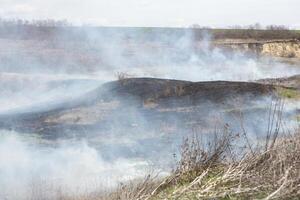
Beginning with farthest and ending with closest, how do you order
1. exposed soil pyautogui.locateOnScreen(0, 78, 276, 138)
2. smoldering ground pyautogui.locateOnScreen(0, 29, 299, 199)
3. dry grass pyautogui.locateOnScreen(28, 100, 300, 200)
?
exposed soil pyautogui.locateOnScreen(0, 78, 276, 138), smoldering ground pyautogui.locateOnScreen(0, 29, 299, 199), dry grass pyautogui.locateOnScreen(28, 100, 300, 200)

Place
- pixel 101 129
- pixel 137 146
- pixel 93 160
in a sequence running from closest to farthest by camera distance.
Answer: pixel 93 160 → pixel 137 146 → pixel 101 129

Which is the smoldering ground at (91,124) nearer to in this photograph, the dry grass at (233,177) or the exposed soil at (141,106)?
the exposed soil at (141,106)

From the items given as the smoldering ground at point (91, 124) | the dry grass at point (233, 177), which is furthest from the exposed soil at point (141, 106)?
the dry grass at point (233, 177)

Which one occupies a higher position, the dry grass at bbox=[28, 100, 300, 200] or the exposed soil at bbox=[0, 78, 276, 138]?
the exposed soil at bbox=[0, 78, 276, 138]

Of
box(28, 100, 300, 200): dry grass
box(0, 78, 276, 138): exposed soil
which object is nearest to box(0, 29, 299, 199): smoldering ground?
box(0, 78, 276, 138): exposed soil

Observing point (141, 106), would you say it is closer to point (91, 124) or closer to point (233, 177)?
point (91, 124)

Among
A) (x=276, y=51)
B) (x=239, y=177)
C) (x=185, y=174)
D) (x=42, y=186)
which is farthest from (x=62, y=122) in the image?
(x=276, y=51)

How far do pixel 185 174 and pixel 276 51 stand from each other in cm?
4325

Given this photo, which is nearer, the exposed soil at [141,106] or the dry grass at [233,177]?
the dry grass at [233,177]

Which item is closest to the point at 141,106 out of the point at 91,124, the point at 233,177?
the point at 91,124

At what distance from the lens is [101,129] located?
15109mm

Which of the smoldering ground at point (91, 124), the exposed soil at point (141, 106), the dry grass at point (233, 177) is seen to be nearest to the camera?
the dry grass at point (233, 177)

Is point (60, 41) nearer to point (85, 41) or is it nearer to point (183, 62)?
point (85, 41)

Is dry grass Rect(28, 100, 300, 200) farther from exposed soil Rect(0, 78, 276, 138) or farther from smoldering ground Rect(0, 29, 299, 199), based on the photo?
exposed soil Rect(0, 78, 276, 138)
